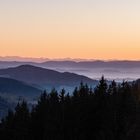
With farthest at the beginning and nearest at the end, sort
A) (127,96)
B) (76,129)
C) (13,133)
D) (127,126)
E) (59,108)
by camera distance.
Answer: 1. (13,133)
2. (59,108)
3. (76,129)
4. (127,96)
5. (127,126)

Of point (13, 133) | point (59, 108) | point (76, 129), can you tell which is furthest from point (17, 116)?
point (76, 129)

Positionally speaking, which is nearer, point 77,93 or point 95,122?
point 95,122

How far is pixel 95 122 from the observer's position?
2319 inches

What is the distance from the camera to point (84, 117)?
60.7 meters

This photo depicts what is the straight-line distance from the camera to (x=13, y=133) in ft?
236

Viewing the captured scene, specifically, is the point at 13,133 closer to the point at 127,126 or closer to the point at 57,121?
the point at 57,121

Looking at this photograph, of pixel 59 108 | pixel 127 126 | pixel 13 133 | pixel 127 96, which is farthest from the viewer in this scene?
pixel 13 133

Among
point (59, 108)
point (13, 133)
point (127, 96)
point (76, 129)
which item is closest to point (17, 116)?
point (13, 133)

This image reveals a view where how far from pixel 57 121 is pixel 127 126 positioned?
50.8ft

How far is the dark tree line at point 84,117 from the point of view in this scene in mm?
53875

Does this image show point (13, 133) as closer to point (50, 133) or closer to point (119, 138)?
point (50, 133)

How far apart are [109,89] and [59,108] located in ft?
25.1

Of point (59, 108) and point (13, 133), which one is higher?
point (59, 108)

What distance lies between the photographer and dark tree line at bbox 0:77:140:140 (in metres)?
53.9
